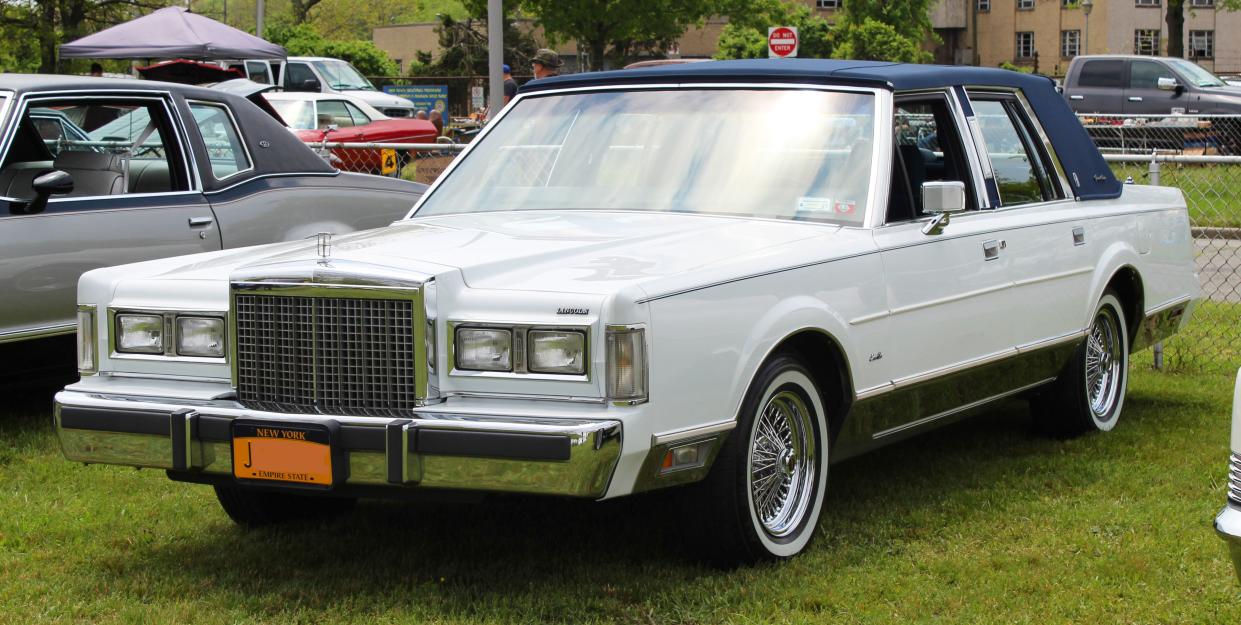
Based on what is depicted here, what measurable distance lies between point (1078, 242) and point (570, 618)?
3.33 metres

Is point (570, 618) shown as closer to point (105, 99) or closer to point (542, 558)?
point (542, 558)

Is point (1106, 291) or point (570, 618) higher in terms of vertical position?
point (1106, 291)

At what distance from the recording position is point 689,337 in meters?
4.41

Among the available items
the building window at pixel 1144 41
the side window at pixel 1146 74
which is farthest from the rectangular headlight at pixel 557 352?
the building window at pixel 1144 41

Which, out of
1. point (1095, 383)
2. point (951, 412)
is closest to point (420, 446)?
point (951, 412)

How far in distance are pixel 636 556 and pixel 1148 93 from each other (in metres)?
22.2

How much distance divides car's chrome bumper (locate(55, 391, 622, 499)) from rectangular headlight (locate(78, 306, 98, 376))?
11.1 inches

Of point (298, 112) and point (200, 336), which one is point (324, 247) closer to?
point (200, 336)

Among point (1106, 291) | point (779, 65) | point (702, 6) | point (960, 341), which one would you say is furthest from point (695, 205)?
point (702, 6)

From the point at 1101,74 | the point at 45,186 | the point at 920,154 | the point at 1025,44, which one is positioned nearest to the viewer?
the point at 920,154

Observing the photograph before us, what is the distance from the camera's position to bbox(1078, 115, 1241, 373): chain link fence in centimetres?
908

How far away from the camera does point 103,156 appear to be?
7.91m

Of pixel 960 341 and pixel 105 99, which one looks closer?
pixel 960 341

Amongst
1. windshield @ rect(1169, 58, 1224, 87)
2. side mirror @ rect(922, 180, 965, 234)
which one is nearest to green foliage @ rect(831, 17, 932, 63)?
windshield @ rect(1169, 58, 1224, 87)
